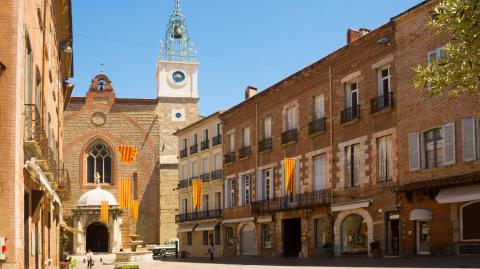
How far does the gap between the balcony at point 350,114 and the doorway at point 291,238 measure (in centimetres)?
828

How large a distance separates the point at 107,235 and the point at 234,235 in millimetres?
22781

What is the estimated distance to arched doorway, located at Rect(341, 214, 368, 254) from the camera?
3255 centimetres

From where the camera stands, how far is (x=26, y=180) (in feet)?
52.0

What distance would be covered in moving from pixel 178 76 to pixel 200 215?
21.8 m

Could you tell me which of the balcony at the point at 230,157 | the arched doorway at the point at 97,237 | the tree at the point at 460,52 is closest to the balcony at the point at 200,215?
the balcony at the point at 230,157

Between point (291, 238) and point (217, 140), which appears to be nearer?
point (291, 238)

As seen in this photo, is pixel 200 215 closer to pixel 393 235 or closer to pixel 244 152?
pixel 244 152

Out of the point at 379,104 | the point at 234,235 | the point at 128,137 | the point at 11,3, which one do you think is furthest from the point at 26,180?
the point at 128,137

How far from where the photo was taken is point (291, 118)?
40.2m

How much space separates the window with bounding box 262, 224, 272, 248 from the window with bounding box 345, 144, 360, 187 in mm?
9619

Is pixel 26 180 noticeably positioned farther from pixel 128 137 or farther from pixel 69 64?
pixel 128 137

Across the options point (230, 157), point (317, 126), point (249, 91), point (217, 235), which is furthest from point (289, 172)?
point (217, 235)

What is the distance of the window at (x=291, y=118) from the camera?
1559 inches

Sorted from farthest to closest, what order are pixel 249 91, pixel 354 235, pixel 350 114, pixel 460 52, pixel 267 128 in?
pixel 249 91 → pixel 267 128 → pixel 350 114 → pixel 354 235 → pixel 460 52
